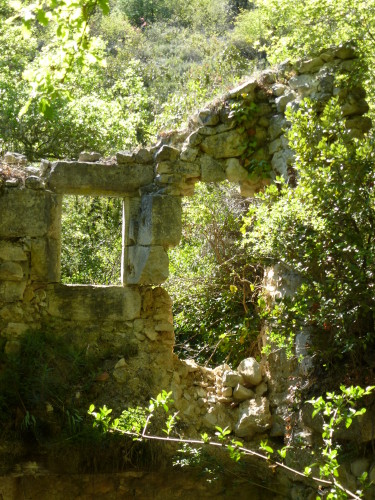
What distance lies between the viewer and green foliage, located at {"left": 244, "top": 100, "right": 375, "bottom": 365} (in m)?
5.48

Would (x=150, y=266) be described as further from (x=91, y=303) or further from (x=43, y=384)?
(x=43, y=384)

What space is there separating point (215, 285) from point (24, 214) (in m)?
2.69

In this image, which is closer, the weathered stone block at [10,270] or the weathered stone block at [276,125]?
the weathered stone block at [10,270]

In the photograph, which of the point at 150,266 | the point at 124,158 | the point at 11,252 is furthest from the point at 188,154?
the point at 11,252

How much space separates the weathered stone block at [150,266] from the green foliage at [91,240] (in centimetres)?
276

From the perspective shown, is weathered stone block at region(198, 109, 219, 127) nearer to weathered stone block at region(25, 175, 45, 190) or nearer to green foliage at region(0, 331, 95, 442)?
weathered stone block at region(25, 175, 45, 190)

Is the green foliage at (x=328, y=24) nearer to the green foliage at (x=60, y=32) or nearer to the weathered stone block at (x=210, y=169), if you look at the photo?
the weathered stone block at (x=210, y=169)

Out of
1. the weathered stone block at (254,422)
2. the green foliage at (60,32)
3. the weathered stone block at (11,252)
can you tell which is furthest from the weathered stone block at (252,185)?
the green foliage at (60,32)

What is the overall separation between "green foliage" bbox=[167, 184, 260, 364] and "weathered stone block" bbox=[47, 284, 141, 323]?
126 cm

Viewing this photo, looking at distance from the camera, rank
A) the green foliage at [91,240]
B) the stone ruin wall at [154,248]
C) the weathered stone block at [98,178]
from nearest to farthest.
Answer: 1. the stone ruin wall at [154,248]
2. the weathered stone block at [98,178]
3. the green foliage at [91,240]

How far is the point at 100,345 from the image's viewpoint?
7.39 metres

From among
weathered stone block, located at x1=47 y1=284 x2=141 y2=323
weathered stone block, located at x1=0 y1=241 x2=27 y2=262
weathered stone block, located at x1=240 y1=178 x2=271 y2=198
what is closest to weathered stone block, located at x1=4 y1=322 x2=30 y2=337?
weathered stone block, located at x1=47 y1=284 x2=141 y2=323

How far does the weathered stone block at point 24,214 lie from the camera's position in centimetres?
725

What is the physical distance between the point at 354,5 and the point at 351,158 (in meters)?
3.51
